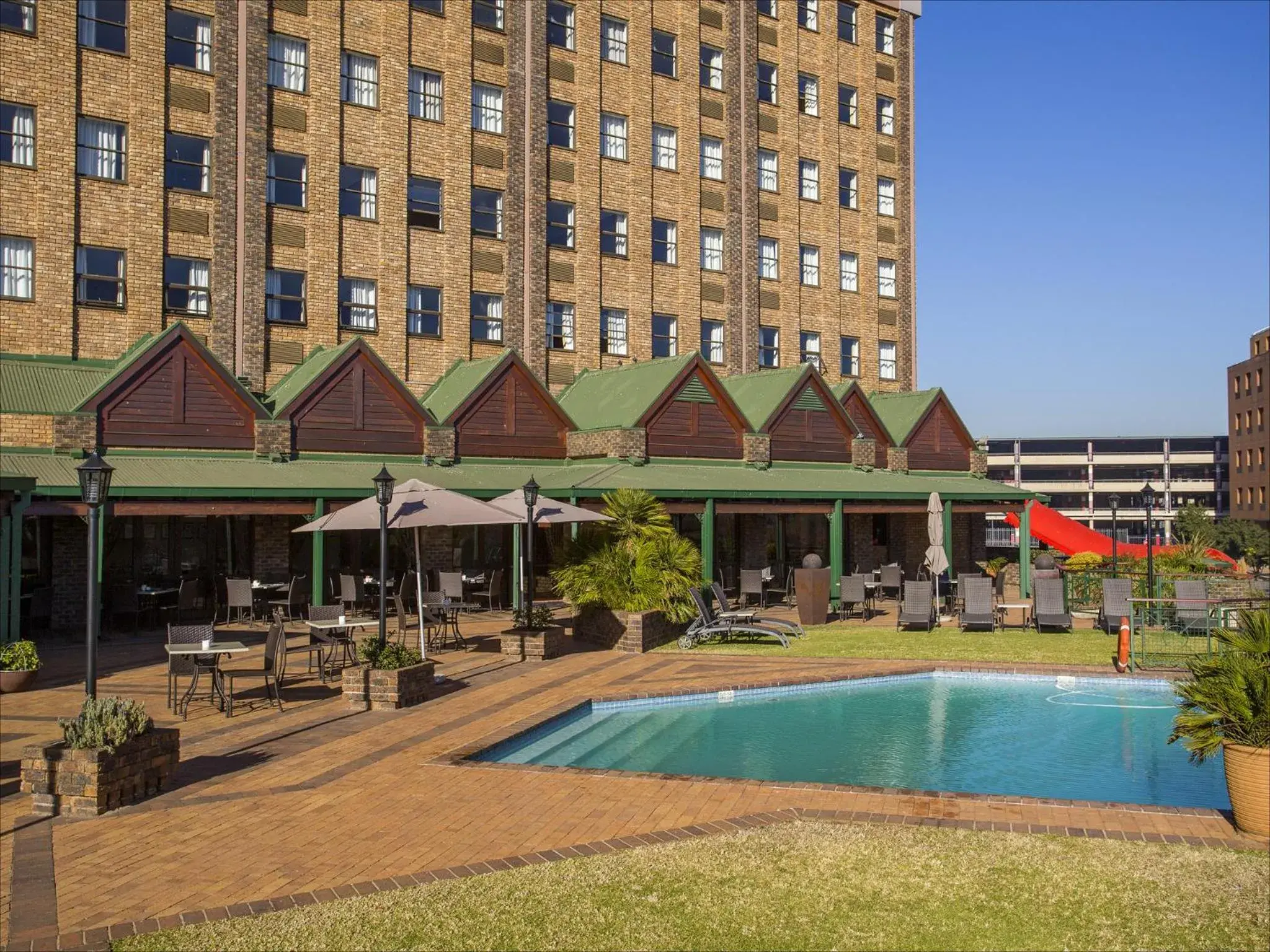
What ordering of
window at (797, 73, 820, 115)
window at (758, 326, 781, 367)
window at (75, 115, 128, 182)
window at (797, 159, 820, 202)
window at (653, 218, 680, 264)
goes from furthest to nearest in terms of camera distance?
1. window at (797, 73, 820, 115)
2. window at (797, 159, 820, 202)
3. window at (758, 326, 781, 367)
4. window at (653, 218, 680, 264)
5. window at (75, 115, 128, 182)

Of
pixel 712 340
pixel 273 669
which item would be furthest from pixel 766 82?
pixel 273 669

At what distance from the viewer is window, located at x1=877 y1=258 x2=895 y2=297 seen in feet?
142

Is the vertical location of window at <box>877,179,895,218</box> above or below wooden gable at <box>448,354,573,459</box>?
above

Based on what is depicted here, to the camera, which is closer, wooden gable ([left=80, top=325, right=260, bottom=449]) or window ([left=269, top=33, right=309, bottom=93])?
wooden gable ([left=80, top=325, right=260, bottom=449])

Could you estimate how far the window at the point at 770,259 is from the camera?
39.5m

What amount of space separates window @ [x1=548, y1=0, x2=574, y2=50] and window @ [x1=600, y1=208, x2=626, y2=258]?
556 cm

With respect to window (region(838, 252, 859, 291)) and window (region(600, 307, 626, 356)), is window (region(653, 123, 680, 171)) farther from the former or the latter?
window (region(838, 252, 859, 291))

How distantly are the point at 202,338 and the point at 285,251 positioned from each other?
346cm

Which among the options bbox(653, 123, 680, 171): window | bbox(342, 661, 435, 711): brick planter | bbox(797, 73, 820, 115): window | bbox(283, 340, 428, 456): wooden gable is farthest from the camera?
bbox(797, 73, 820, 115): window

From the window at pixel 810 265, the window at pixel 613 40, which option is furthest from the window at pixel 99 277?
the window at pixel 810 265

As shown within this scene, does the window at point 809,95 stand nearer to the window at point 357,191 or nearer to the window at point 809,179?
the window at point 809,179

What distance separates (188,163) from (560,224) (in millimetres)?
11454

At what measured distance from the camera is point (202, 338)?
2723 cm

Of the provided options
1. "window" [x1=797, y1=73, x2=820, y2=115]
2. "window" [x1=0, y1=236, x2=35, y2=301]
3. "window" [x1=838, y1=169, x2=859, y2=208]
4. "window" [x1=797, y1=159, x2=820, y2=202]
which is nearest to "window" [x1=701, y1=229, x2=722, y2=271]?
"window" [x1=797, y1=159, x2=820, y2=202]
